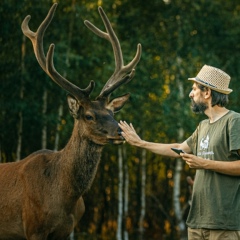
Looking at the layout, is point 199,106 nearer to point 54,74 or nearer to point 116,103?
point 116,103

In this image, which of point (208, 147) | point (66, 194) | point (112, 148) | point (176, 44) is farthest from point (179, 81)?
point (208, 147)

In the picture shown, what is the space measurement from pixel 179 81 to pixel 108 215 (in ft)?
10.5

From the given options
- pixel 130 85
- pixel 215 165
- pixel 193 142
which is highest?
pixel 130 85

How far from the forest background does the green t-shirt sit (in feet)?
21.9

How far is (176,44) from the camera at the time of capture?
45.7 ft

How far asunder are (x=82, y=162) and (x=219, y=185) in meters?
2.36

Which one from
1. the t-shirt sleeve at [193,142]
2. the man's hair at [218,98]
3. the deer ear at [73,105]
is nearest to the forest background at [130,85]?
the deer ear at [73,105]

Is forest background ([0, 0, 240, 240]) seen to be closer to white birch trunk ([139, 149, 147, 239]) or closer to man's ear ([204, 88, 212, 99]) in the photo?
white birch trunk ([139, 149, 147, 239])

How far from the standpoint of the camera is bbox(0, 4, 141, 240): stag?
7.37 metres

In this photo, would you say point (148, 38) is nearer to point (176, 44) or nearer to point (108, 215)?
point (176, 44)

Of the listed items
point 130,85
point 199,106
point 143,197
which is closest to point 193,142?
point 199,106

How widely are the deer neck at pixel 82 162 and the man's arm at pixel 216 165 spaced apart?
2.22m

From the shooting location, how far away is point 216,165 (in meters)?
5.23

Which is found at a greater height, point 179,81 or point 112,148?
point 179,81
